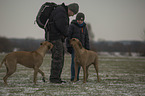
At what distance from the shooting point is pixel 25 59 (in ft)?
19.4

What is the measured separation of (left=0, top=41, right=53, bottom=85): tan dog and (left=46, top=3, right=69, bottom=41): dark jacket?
0.38 meters

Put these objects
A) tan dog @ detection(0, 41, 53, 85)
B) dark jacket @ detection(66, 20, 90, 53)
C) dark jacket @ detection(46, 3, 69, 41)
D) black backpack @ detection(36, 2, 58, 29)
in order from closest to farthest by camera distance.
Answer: tan dog @ detection(0, 41, 53, 85) < dark jacket @ detection(46, 3, 69, 41) < black backpack @ detection(36, 2, 58, 29) < dark jacket @ detection(66, 20, 90, 53)

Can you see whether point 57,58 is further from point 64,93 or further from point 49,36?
point 64,93

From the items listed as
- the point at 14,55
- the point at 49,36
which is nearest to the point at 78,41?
the point at 49,36

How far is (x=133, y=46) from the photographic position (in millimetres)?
61844

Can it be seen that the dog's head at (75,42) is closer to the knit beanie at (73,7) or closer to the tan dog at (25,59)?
the tan dog at (25,59)

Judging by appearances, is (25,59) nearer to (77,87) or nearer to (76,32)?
(77,87)

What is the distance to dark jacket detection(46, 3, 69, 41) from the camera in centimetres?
599

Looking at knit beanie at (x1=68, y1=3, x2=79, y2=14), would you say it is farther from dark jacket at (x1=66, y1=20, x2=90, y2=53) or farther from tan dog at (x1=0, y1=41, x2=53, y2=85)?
tan dog at (x1=0, y1=41, x2=53, y2=85)

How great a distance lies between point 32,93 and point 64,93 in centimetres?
82

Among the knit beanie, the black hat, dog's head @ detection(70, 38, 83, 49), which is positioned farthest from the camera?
the black hat

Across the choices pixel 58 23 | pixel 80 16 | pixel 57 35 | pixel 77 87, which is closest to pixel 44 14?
pixel 58 23

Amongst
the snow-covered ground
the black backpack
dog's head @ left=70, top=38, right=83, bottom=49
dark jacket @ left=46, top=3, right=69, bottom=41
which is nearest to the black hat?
dark jacket @ left=46, top=3, right=69, bottom=41

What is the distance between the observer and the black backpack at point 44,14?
6113 millimetres
